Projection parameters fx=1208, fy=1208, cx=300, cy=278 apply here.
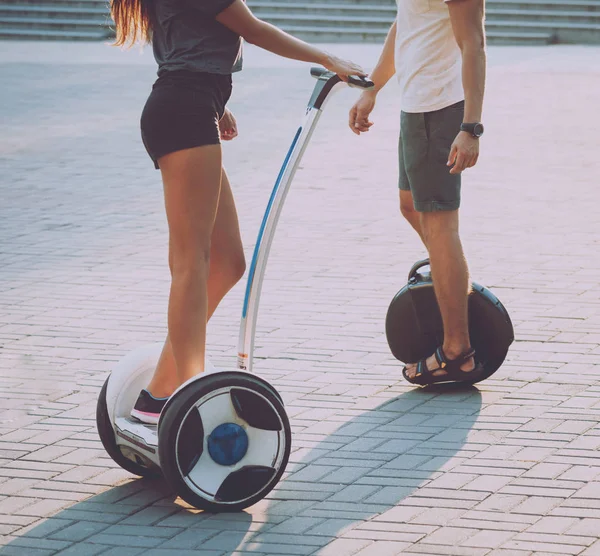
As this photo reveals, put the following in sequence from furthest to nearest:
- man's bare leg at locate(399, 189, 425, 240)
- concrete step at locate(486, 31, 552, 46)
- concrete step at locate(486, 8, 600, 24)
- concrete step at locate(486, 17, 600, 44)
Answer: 1. concrete step at locate(486, 8, 600, 24)
2. concrete step at locate(486, 17, 600, 44)
3. concrete step at locate(486, 31, 552, 46)
4. man's bare leg at locate(399, 189, 425, 240)

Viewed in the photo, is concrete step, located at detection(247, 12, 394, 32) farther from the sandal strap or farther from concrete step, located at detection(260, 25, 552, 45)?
the sandal strap

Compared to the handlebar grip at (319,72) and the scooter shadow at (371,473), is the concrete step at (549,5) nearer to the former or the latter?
the scooter shadow at (371,473)

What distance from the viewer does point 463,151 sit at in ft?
14.0

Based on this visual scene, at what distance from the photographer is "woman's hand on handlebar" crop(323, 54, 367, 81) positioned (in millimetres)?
3588

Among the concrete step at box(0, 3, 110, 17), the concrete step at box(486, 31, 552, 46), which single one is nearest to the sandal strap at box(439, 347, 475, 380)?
the concrete step at box(486, 31, 552, 46)

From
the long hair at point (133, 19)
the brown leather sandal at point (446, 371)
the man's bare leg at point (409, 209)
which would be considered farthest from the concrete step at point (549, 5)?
the long hair at point (133, 19)

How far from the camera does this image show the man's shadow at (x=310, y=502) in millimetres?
3463

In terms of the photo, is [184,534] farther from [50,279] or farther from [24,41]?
[24,41]

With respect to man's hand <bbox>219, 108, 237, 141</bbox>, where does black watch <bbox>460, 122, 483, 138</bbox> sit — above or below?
below

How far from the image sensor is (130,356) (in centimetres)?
399

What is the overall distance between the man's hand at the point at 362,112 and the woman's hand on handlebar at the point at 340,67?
3.49 feet

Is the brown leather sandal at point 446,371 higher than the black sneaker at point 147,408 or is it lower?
lower

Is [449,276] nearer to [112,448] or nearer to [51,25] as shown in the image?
[112,448]

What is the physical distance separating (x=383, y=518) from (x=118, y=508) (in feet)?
2.67
